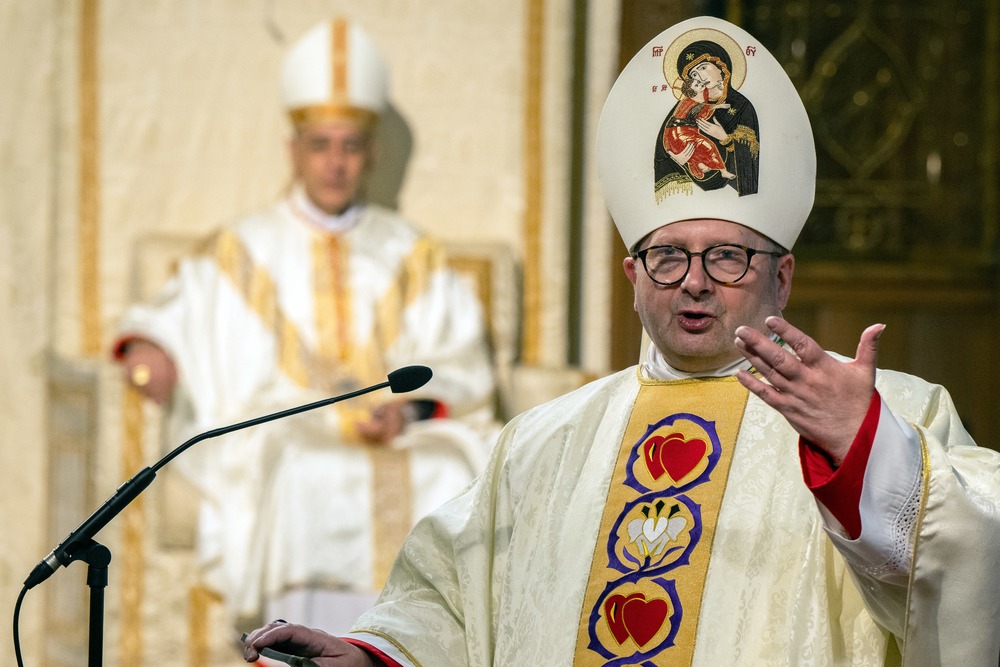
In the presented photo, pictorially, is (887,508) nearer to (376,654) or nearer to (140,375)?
(376,654)

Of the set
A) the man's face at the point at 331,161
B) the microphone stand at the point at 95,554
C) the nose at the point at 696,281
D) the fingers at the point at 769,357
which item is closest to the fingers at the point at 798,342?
the fingers at the point at 769,357

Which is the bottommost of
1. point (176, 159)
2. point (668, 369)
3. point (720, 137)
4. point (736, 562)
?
point (736, 562)

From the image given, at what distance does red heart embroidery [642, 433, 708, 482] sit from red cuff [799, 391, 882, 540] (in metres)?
0.53

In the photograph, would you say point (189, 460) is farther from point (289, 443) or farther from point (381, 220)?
point (381, 220)

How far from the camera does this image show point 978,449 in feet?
7.88

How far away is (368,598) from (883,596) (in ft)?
12.0

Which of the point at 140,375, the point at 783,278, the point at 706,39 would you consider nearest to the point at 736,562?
the point at 783,278

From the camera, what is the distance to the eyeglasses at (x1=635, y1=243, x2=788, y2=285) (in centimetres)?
268

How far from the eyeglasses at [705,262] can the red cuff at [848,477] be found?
52 centimetres

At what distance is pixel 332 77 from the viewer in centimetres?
666

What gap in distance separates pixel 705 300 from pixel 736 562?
16.5 inches

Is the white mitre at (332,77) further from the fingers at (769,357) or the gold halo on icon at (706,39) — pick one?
the fingers at (769,357)

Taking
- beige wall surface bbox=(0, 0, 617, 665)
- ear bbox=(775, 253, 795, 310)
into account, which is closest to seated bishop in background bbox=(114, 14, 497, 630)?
beige wall surface bbox=(0, 0, 617, 665)

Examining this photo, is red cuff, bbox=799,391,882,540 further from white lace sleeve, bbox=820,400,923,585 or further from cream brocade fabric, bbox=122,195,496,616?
cream brocade fabric, bbox=122,195,496,616
